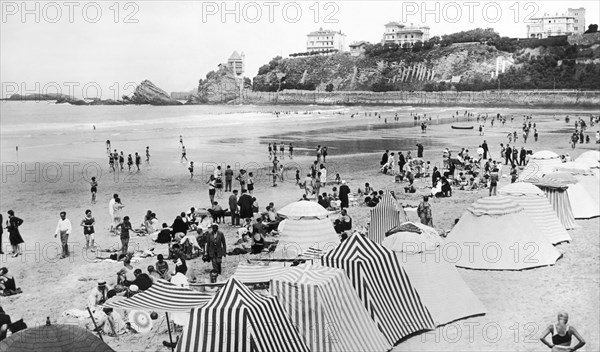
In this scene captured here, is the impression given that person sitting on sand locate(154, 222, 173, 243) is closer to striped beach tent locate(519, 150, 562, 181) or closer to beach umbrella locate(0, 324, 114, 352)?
beach umbrella locate(0, 324, 114, 352)

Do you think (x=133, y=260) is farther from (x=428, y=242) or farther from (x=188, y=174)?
(x=188, y=174)

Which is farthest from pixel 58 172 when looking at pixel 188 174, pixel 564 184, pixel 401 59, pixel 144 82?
pixel 144 82

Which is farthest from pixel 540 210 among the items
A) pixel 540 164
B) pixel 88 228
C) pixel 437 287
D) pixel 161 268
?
pixel 88 228

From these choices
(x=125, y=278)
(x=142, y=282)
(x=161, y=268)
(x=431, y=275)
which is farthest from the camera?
(x=161, y=268)

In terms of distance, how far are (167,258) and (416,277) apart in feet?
19.6

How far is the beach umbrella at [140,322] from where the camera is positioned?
9586 millimetres

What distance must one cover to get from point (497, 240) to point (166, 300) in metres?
7.39

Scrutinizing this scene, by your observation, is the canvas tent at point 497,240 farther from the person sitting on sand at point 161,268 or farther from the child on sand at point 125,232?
the child on sand at point 125,232

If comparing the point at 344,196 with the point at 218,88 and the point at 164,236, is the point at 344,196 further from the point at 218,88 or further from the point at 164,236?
the point at 218,88

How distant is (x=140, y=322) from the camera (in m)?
9.59

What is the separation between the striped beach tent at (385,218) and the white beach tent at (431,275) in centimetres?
364

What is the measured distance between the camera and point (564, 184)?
16141 millimetres

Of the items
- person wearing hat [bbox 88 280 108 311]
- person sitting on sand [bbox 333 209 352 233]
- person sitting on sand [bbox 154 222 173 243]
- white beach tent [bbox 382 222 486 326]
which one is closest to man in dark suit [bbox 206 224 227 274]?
person wearing hat [bbox 88 280 108 311]

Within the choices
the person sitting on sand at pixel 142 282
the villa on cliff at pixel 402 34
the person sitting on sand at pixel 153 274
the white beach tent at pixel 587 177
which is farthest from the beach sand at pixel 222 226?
the villa on cliff at pixel 402 34
